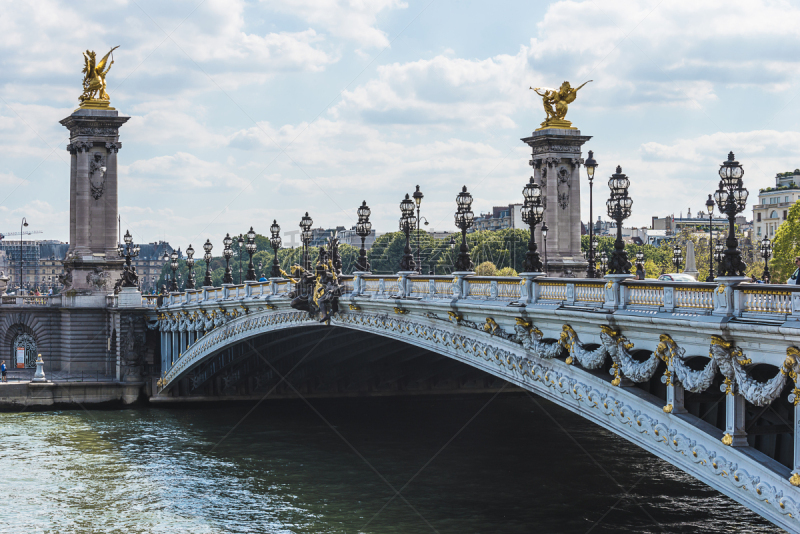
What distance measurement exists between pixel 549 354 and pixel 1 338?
51.4m

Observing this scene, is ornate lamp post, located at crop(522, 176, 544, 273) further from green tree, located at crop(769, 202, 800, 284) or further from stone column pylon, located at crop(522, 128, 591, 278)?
green tree, located at crop(769, 202, 800, 284)

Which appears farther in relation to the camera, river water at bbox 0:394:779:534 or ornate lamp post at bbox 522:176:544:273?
river water at bbox 0:394:779:534

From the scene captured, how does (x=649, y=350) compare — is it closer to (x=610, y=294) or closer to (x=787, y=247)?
(x=610, y=294)

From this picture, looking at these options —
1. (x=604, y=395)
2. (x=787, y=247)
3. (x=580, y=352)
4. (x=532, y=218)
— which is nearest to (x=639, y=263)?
(x=787, y=247)

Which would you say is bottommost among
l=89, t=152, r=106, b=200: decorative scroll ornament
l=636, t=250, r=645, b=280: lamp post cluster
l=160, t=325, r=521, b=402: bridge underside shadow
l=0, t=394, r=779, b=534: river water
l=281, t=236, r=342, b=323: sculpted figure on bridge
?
l=0, t=394, r=779, b=534: river water

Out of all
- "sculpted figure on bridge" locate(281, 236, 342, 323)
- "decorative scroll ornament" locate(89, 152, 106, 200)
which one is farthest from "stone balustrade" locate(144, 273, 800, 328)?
"decorative scroll ornament" locate(89, 152, 106, 200)

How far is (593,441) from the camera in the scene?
4384 cm

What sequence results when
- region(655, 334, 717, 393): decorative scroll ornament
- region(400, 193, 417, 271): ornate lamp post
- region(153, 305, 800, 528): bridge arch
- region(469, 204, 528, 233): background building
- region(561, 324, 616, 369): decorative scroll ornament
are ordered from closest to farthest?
1. region(153, 305, 800, 528): bridge arch
2. region(655, 334, 717, 393): decorative scroll ornament
3. region(561, 324, 616, 369): decorative scroll ornament
4. region(400, 193, 417, 271): ornate lamp post
5. region(469, 204, 528, 233): background building

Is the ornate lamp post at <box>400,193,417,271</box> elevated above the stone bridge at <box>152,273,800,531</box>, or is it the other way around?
the ornate lamp post at <box>400,193,417,271</box>

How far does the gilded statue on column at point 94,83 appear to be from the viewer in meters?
72.6

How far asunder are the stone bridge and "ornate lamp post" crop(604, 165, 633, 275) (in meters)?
0.35

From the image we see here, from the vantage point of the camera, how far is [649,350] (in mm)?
21000

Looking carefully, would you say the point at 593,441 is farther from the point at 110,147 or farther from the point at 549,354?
the point at 110,147

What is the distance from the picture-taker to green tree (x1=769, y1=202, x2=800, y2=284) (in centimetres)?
6544
